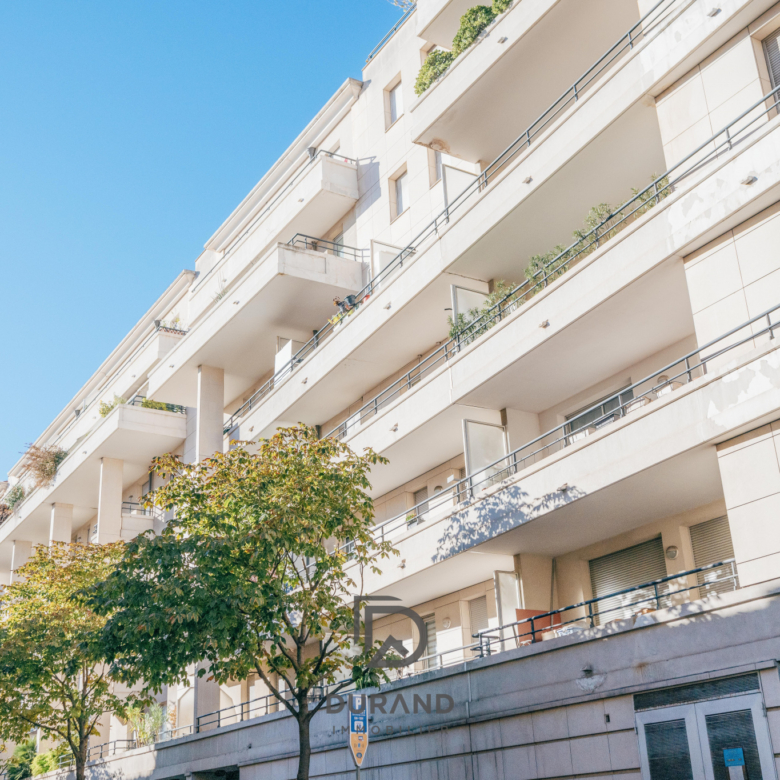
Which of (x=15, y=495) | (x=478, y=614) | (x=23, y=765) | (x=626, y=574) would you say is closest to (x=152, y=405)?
(x=15, y=495)

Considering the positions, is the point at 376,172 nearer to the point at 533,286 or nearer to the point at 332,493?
the point at 533,286

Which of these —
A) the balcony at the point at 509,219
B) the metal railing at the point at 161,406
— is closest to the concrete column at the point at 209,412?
the balcony at the point at 509,219

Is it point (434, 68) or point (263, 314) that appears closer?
point (434, 68)

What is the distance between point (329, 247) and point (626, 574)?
18035mm

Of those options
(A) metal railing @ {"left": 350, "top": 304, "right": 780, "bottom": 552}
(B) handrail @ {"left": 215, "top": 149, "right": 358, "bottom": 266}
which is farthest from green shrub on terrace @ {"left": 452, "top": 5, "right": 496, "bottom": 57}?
(A) metal railing @ {"left": 350, "top": 304, "right": 780, "bottom": 552}

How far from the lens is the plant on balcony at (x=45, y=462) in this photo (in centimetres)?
4256

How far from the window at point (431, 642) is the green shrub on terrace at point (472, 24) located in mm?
15050

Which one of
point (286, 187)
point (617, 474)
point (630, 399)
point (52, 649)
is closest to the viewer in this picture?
point (617, 474)

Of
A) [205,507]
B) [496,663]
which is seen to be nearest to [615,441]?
[496,663]

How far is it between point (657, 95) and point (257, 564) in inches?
462

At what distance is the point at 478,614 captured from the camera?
936 inches

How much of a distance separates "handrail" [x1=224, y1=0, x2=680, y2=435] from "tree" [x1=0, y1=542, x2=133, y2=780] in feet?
28.0

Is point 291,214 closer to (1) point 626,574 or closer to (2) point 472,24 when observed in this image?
(2) point 472,24

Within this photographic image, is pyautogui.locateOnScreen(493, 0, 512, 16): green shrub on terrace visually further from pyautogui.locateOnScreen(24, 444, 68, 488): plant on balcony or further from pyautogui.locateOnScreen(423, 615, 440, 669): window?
pyautogui.locateOnScreen(24, 444, 68, 488): plant on balcony
